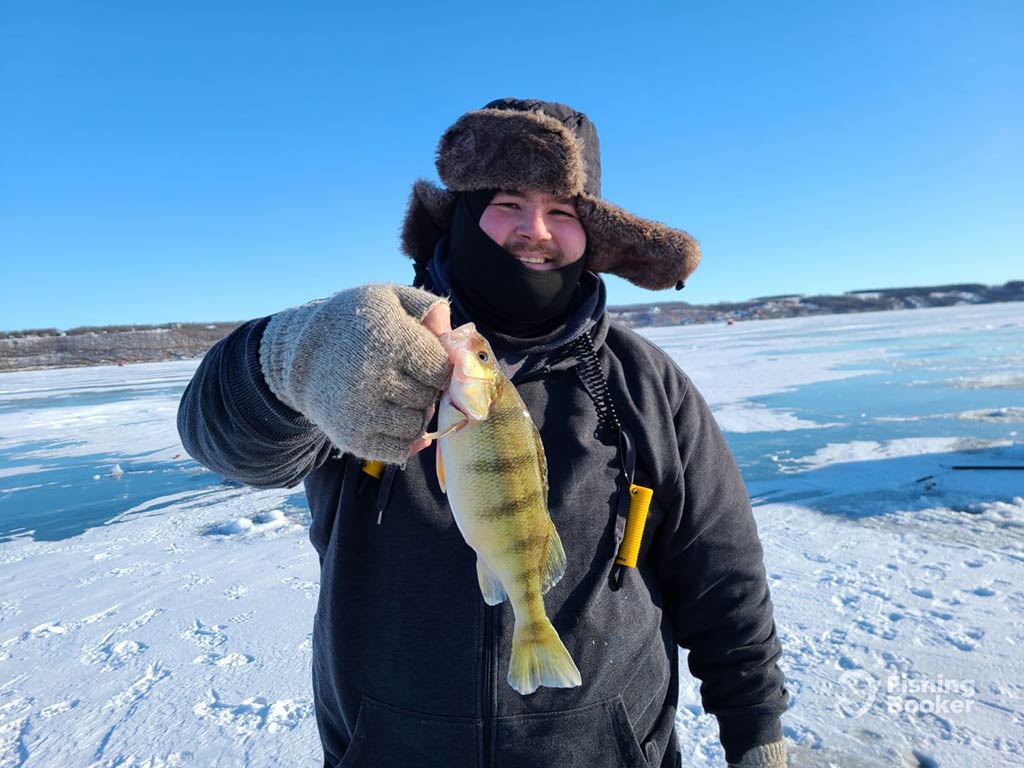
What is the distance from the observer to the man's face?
2.17 metres

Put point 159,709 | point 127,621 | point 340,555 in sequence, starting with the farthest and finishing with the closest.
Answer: point 127,621 < point 159,709 < point 340,555

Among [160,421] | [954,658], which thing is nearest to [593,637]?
[954,658]

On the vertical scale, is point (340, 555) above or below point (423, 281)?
below

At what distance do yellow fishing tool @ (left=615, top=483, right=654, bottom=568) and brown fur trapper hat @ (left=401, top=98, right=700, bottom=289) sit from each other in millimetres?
1041

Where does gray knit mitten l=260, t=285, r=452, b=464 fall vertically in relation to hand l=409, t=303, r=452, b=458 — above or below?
below

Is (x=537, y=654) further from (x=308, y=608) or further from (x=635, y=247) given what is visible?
(x=308, y=608)

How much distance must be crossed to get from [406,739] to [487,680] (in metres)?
0.29

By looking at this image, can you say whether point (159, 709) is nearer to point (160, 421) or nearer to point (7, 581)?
point (7, 581)

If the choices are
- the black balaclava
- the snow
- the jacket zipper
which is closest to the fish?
the jacket zipper

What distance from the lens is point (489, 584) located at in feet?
5.16

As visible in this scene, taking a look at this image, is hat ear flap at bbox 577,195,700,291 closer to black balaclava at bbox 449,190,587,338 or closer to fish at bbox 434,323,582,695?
black balaclava at bbox 449,190,587,338

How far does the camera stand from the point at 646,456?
190 cm

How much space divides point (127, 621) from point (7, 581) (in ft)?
5.32

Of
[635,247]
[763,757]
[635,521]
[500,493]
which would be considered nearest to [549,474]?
[635,521]
